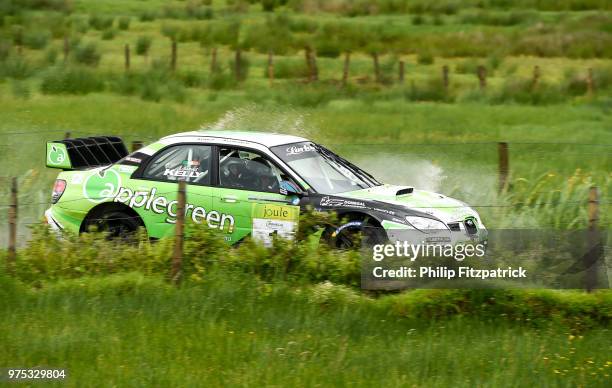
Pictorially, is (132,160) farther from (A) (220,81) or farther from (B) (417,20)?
(B) (417,20)

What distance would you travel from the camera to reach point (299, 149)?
36.1 feet

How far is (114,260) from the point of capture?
9.59 meters

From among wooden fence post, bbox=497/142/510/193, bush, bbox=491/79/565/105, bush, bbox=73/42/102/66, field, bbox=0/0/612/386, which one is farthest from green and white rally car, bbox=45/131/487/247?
bush, bbox=73/42/102/66

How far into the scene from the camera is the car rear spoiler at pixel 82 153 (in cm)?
1112

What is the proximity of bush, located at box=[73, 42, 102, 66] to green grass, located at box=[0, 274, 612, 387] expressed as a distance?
21860mm

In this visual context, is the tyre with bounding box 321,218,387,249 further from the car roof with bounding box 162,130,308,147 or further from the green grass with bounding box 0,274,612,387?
the car roof with bounding box 162,130,308,147

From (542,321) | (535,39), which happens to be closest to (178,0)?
(535,39)

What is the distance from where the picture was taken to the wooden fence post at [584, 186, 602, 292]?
29.1ft

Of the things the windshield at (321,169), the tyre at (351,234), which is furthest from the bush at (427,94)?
the tyre at (351,234)

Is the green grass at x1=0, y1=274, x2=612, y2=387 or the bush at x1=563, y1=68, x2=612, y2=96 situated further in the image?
the bush at x1=563, y1=68, x2=612, y2=96

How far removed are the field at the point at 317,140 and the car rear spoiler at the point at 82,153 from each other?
3.62ft

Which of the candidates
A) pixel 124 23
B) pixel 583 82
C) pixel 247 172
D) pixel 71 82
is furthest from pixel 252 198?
pixel 124 23

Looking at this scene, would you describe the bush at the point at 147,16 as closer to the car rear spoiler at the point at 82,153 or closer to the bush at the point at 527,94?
the bush at the point at 527,94

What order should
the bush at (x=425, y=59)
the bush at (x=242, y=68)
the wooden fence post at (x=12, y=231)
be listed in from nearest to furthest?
the wooden fence post at (x=12, y=231), the bush at (x=242, y=68), the bush at (x=425, y=59)
